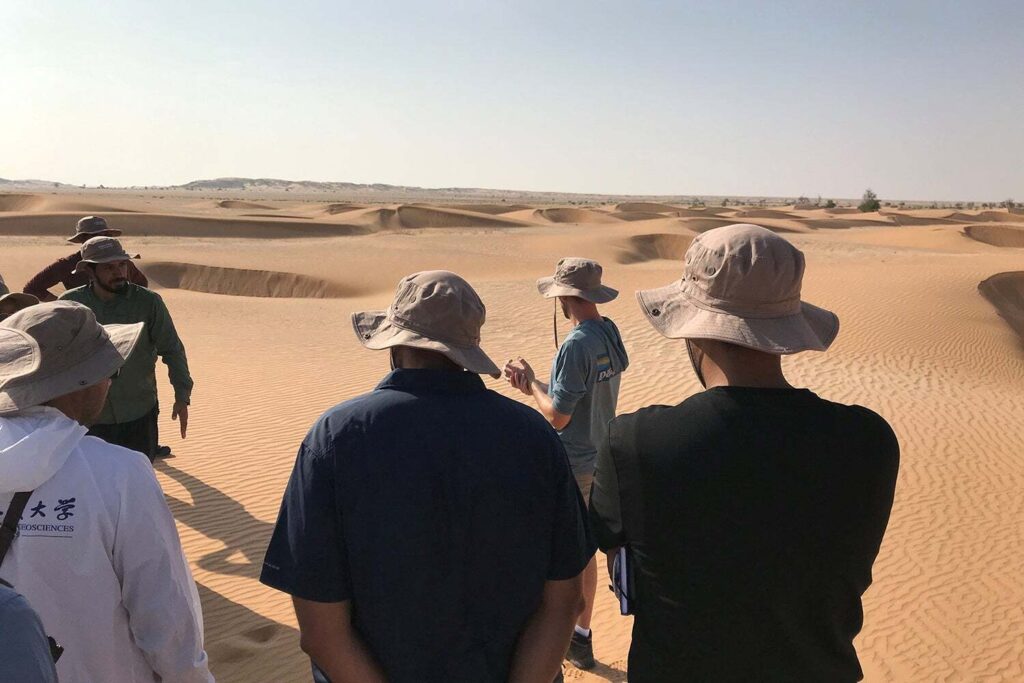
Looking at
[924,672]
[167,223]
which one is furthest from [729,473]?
[167,223]

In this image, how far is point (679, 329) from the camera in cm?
177

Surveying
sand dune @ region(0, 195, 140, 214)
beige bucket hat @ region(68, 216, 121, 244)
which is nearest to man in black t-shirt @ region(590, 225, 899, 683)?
beige bucket hat @ region(68, 216, 121, 244)

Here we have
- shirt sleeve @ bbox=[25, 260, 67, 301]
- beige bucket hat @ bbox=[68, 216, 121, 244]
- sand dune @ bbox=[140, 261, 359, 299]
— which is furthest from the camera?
sand dune @ bbox=[140, 261, 359, 299]

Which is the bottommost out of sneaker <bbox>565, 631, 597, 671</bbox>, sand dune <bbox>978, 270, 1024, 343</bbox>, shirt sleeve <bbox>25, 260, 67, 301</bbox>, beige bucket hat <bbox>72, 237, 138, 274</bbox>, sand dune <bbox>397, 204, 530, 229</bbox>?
sneaker <bbox>565, 631, 597, 671</bbox>

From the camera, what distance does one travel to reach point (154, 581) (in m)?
1.85

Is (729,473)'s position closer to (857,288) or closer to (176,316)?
(176,316)

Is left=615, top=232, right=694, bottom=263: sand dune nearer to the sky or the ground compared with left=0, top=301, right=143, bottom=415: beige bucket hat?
nearer to the ground

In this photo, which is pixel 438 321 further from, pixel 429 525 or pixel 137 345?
pixel 137 345

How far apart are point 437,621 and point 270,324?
12697 millimetres

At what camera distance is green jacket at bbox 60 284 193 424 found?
417cm

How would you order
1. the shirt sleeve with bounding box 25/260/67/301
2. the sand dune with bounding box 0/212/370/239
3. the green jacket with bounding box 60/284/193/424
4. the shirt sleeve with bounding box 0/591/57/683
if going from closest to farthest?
1. the shirt sleeve with bounding box 0/591/57/683
2. the green jacket with bounding box 60/284/193/424
3. the shirt sleeve with bounding box 25/260/67/301
4. the sand dune with bounding box 0/212/370/239

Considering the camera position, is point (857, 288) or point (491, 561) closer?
point (491, 561)

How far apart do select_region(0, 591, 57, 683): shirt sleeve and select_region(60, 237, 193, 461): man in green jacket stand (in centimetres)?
360

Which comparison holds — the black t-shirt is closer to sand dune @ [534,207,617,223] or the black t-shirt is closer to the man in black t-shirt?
the man in black t-shirt
